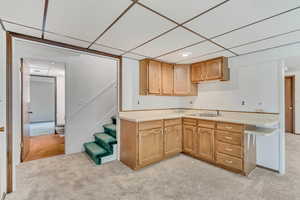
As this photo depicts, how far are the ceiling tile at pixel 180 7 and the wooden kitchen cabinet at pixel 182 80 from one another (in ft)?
7.29

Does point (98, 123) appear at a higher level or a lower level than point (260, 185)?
higher

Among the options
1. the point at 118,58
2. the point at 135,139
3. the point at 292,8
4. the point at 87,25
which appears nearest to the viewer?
the point at 292,8

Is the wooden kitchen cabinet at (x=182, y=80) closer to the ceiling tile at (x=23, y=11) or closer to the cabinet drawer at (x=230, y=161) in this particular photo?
the cabinet drawer at (x=230, y=161)

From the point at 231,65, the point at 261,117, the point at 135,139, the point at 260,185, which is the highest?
the point at 231,65

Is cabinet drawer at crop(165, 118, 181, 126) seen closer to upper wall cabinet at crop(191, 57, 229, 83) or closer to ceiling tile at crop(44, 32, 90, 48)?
upper wall cabinet at crop(191, 57, 229, 83)

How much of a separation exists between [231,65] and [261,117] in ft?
4.08

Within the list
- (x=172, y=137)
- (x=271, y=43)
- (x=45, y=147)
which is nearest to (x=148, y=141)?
(x=172, y=137)

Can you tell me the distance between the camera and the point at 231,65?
3.23 m

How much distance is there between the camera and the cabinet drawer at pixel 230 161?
99.0 inches

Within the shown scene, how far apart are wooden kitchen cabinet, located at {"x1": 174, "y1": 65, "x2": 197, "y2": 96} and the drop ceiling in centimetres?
118

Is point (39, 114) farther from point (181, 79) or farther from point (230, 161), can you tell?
point (230, 161)

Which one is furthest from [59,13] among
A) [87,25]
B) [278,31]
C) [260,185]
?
[260,185]

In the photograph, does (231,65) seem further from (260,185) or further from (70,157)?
(70,157)

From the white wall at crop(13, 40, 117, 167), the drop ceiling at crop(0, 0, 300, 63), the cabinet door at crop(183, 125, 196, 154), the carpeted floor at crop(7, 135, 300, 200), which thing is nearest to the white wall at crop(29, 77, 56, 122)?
the white wall at crop(13, 40, 117, 167)
